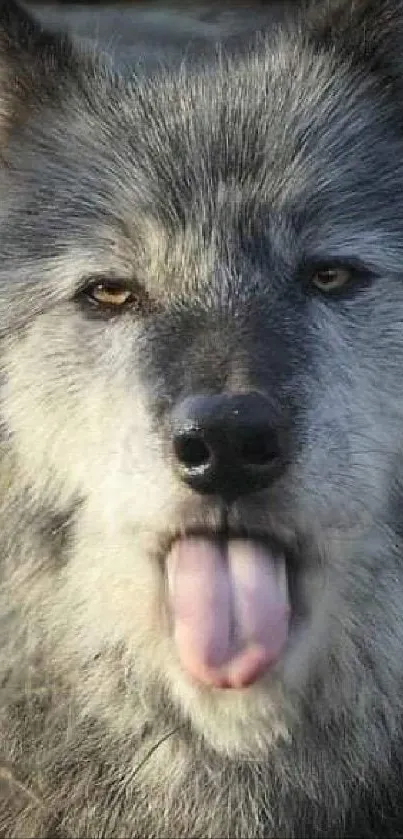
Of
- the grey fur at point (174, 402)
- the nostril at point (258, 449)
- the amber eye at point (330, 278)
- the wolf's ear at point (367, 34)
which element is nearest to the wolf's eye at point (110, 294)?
the grey fur at point (174, 402)

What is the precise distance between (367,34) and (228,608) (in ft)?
3.36

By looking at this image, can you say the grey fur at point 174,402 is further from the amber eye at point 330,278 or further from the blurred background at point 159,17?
the blurred background at point 159,17

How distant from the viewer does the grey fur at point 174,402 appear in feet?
6.77

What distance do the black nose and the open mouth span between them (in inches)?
3.6

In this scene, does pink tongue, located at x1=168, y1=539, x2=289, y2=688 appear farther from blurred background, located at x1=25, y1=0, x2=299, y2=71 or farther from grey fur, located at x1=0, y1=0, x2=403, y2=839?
blurred background, located at x1=25, y1=0, x2=299, y2=71

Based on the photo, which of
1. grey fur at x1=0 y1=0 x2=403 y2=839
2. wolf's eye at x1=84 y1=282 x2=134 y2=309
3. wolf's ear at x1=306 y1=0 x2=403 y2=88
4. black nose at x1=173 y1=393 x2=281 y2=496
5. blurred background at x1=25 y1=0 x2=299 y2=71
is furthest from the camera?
blurred background at x1=25 y1=0 x2=299 y2=71

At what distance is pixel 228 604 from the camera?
196cm

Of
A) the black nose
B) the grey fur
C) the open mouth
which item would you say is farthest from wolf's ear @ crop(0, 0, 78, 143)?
the open mouth

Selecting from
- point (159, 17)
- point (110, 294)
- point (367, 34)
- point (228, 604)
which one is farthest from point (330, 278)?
point (159, 17)

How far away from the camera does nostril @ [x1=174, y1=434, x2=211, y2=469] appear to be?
191cm

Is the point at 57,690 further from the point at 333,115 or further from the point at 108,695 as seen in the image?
the point at 333,115

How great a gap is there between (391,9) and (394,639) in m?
1.01

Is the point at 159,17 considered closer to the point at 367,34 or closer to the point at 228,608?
the point at 367,34

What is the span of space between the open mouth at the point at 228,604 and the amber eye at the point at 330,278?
1.49 feet
